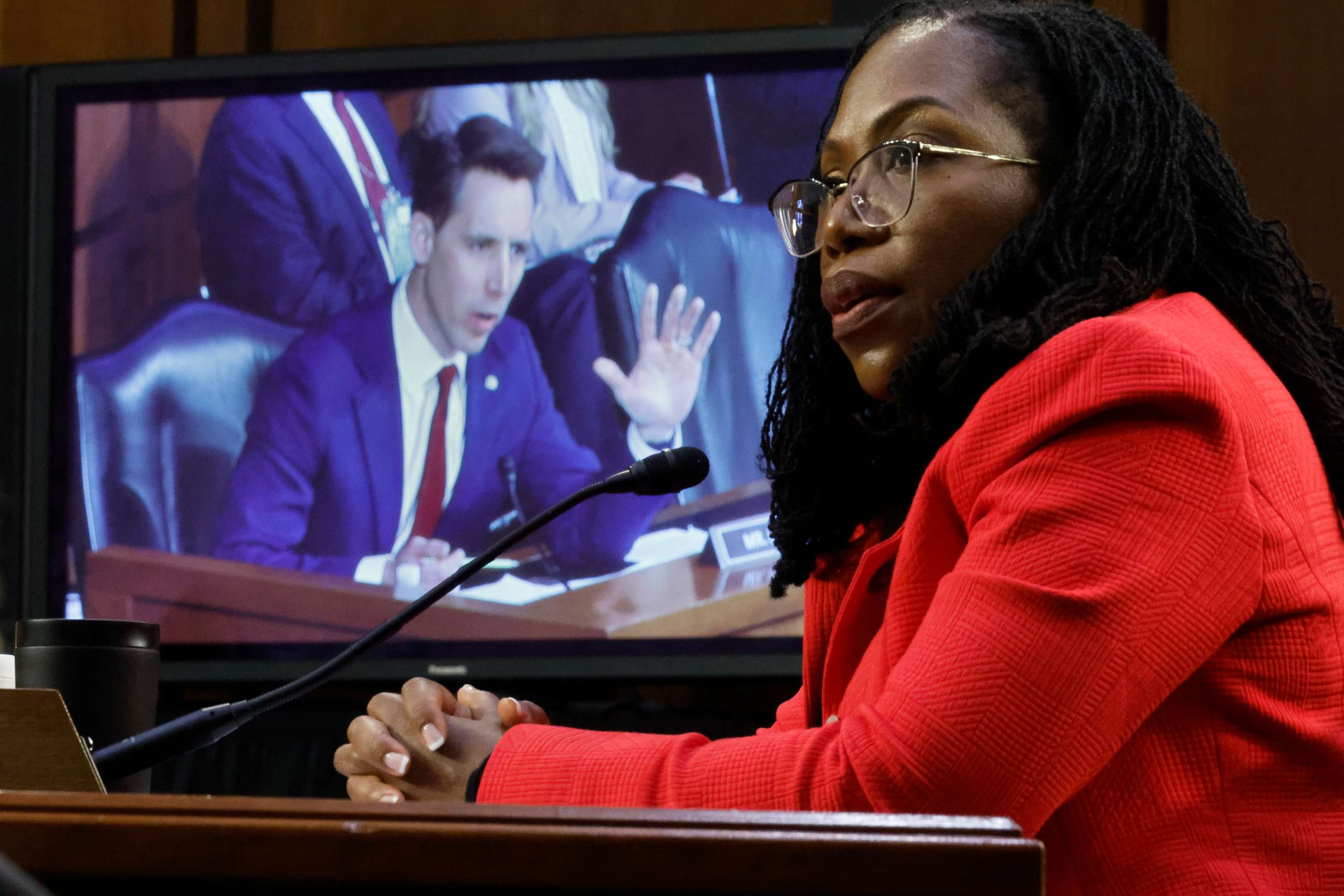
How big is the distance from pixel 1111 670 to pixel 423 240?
2044 mm

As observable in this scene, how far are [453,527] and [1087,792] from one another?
71.9 inches

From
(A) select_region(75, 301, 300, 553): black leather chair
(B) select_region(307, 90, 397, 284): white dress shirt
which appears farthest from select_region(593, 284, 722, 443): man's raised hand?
(A) select_region(75, 301, 300, 553): black leather chair

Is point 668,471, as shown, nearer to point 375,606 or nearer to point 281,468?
point 375,606

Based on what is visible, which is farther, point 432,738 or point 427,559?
point 427,559

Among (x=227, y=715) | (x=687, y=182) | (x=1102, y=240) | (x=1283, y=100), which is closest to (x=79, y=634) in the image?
(x=227, y=715)

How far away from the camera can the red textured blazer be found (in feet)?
2.79

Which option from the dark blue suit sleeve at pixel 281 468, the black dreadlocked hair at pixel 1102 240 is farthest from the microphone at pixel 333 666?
the dark blue suit sleeve at pixel 281 468

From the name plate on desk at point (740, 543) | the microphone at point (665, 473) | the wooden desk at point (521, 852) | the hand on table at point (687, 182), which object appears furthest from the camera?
the hand on table at point (687, 182)

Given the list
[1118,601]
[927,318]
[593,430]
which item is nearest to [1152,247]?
[927,318]

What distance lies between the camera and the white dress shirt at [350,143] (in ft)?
8.88

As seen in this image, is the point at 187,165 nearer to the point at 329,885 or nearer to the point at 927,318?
the point at 927,318

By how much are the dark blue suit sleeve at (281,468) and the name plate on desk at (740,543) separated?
0.76 meters

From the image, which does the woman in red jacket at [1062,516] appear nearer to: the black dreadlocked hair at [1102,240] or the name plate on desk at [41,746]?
the black dreadlocked hair at [1102,240]

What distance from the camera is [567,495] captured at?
2545 mm
